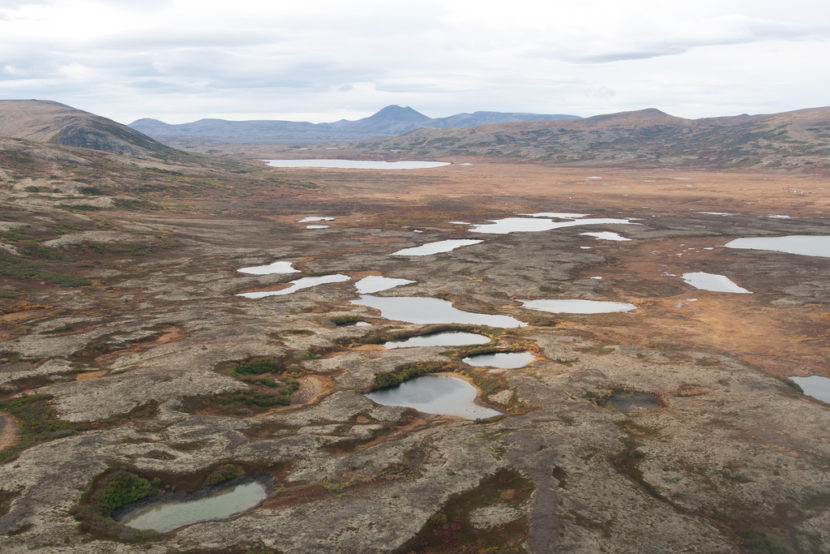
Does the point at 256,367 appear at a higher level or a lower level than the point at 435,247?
lower

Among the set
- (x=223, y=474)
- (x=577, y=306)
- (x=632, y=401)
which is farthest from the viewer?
(x=577, y=306)

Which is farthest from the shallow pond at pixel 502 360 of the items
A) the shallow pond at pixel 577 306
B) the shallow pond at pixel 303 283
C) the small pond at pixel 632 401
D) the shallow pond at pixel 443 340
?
the shallow pond at pixel 303 283

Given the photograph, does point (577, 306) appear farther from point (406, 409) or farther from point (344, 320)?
point (406, 409)

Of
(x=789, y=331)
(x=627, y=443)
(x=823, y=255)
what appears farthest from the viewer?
(x=823, y=255)

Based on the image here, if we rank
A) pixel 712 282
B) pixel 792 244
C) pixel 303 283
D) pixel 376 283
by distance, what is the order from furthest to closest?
pixel 792 244 → pixel 303 283 → pixel 376 283 → pixel 712 282

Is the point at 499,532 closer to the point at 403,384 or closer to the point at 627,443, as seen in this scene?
the point at 627,443

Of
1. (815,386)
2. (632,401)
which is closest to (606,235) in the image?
(815,386)

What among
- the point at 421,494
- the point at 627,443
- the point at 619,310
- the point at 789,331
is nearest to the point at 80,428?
the point at 421,494

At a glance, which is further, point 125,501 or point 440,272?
point 440,272
